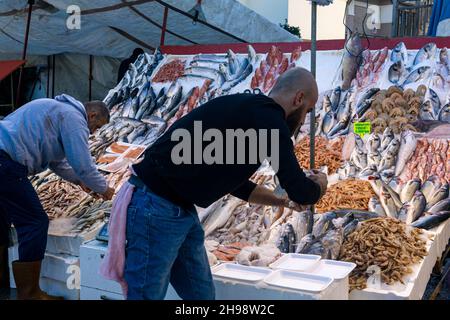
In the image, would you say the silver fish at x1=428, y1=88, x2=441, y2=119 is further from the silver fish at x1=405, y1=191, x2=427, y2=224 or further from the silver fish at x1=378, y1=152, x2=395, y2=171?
the silver fish at x1=405, y1=191, x2=427, y2=224

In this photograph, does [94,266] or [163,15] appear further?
[163,15]

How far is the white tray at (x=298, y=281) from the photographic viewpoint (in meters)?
2.57

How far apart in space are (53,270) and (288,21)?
18285mm

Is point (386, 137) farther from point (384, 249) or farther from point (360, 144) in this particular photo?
point (384, 249)

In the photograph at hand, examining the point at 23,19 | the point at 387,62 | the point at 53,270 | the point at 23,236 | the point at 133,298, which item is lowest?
the point at 53,270

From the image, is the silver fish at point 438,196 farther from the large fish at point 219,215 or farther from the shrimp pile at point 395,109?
the large fish at point 219,215

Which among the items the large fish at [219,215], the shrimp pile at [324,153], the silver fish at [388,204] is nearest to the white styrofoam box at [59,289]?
the large fish at [219,215]

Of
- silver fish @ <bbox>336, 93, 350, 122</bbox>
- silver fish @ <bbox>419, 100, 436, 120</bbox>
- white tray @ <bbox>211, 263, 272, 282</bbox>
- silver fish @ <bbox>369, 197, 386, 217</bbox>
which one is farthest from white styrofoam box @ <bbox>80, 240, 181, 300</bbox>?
silver fish @ <bbox>419, 100, 436, 120</bbox>

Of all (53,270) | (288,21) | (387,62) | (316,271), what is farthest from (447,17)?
(288,21)

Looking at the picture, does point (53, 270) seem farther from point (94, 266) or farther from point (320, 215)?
point (320, 215)

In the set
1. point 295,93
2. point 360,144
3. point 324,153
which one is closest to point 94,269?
point 295,93

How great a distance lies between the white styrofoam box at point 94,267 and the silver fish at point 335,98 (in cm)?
301

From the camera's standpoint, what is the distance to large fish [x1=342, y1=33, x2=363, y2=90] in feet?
17.9

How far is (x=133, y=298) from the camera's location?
2.23 m
